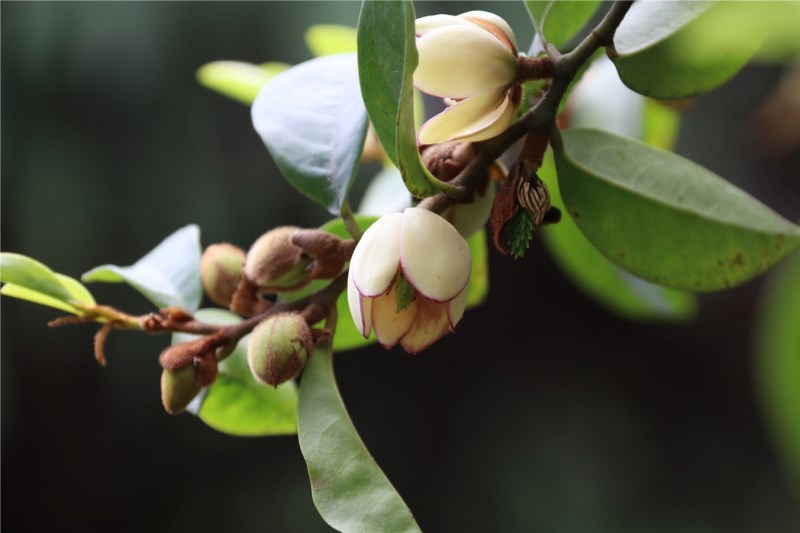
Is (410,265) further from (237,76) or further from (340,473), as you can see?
(237,76)

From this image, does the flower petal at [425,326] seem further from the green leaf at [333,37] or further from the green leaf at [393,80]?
the green leaf at [333,37]

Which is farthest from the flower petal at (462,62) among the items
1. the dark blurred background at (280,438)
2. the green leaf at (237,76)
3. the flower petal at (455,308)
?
the dark blurred background at (280,438)

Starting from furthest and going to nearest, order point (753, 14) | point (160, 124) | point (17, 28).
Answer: point (160, 124)
point (17, 28)
point (753, 14)

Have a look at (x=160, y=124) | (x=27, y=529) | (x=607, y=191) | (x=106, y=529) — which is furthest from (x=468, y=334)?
(x=607, y=191)

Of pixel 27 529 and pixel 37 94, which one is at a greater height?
pixel 37 94

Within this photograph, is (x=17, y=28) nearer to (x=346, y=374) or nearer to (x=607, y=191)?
(x=346, y=374)

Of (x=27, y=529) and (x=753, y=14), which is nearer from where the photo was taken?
(x=753, y=14)
